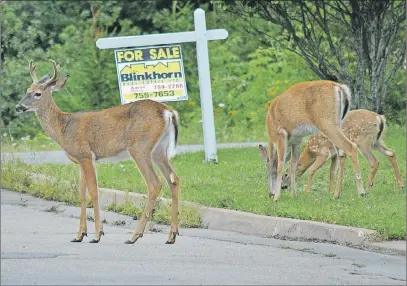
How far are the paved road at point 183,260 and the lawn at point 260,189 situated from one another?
2.31 feet

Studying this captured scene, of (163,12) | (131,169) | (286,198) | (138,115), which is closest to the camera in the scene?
(138,115)

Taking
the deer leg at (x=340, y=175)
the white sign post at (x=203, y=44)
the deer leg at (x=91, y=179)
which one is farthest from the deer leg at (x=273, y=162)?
the white sign post at (x=203, y=44)

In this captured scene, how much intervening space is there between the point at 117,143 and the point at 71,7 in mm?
18429

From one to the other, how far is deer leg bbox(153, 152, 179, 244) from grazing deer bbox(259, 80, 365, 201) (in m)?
2.37

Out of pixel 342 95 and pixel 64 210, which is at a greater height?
pixel 342 95

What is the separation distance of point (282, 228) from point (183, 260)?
1.95 metres

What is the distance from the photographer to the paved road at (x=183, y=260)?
27.7ft

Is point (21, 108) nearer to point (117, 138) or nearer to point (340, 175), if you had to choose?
point (117, 138)

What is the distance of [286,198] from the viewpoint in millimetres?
12938

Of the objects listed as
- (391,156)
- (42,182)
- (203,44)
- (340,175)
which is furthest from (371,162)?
(203,44)

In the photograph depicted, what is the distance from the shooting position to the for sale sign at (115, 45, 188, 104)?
55.9 ft

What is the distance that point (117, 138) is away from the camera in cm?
1091

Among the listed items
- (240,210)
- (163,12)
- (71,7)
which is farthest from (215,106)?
(240,210)

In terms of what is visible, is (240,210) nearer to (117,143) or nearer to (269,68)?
(117,143)
